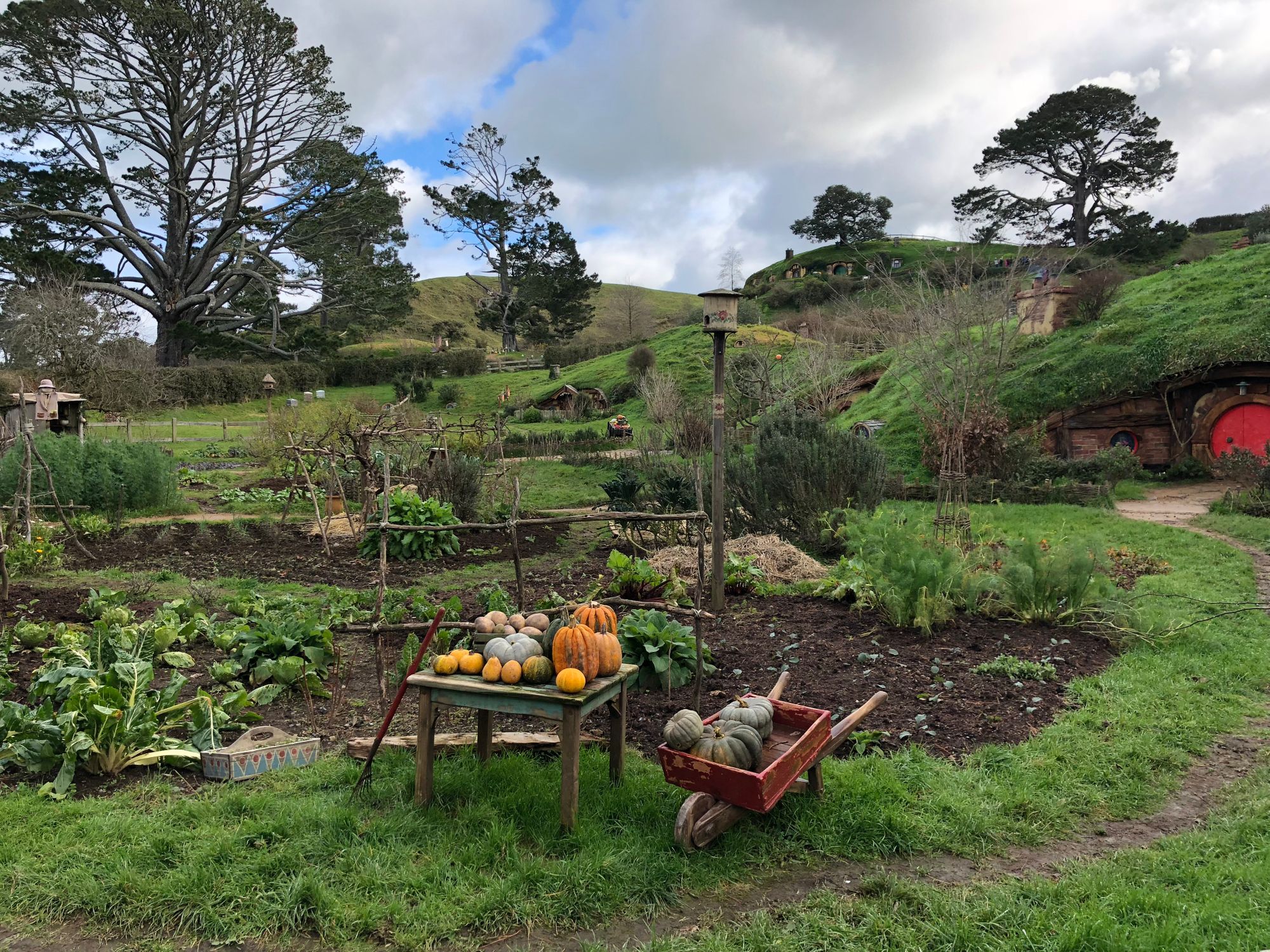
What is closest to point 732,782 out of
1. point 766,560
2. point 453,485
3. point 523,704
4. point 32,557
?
point 523,704

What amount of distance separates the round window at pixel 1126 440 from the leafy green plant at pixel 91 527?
1970 centimetres

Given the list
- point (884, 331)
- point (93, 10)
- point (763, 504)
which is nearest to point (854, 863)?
point (763, 504)

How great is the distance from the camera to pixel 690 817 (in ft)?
11.3

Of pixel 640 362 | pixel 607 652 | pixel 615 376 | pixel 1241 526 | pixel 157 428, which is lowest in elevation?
pixel 1241 526

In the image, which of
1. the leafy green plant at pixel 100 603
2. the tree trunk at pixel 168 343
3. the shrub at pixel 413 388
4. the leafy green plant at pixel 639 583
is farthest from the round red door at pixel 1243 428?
the tree trunk at pixel 168 343

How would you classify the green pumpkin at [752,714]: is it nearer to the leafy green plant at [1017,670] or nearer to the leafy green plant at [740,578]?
the leafy green plant at [1017,670]

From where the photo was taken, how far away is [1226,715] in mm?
5082

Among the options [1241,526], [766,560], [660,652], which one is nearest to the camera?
[660,652]

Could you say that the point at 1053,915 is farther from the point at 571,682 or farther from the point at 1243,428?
the point at 1243,428

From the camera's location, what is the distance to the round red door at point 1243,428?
17156mm

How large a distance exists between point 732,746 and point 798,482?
743 cm

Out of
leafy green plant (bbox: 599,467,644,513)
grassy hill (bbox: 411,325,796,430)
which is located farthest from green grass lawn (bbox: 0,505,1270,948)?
grassy hill (bbox: 411,325,796,430)

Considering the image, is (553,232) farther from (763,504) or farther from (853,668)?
(853,668)

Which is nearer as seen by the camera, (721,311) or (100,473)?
(721,311)
